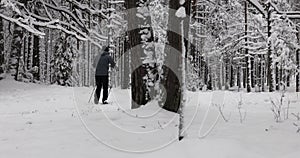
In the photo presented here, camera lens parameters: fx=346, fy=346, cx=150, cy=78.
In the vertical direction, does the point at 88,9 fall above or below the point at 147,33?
above

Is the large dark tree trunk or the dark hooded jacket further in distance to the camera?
the dark hooded jacket

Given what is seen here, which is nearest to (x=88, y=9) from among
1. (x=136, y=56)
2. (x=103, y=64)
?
(x=103, y=64)

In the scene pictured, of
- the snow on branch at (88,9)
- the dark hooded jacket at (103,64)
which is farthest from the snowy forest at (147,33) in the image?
the dark hooded jacket at (103,64)

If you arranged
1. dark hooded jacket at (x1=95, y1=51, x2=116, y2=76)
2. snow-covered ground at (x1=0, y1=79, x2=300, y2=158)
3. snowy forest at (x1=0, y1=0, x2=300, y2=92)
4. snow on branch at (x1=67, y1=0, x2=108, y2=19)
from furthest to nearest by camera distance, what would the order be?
dark hooded jacket at (x1=95, y1=51, x2=116, y2=76)
snowy forest at (x1=0, y1=0, x2=300, y2=92)
snow on branch at (x1=67, y1=0, x2=108, y2=19)
snow-covered ground at (x1=0, y1=79, x2=300, y2=158)

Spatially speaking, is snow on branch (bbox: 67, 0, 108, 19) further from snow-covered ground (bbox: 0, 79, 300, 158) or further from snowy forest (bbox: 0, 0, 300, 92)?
snow-covered ground (bbox: 0, 79, 300, 158)

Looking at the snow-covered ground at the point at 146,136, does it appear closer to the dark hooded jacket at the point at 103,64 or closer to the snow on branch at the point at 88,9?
the dark hooded jacket at the point at 103,64

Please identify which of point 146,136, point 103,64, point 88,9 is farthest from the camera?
point 103,64

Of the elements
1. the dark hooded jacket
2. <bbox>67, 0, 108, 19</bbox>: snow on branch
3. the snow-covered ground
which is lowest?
the snow-covered ground

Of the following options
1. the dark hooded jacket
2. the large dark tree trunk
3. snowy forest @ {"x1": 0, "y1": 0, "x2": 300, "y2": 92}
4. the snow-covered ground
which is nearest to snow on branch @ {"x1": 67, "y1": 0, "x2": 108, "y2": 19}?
snowy forest @ {"x1": 0, "y1": 0, "x2": 300, "y2": 92}

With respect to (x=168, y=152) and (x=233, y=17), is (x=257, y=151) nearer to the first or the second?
(x=168, y=152)

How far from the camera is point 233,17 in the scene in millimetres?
28453

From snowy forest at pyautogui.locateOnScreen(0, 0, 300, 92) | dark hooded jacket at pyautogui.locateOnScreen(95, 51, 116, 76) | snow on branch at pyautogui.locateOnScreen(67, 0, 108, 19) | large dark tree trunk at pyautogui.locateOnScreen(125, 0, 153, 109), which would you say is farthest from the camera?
dark hooded jacket at pyautogui.locateOnScreen(95, 51, 116, 76)

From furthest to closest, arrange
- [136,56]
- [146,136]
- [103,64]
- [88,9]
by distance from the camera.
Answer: [103,64] < [88,9] < [136,56] < [146,136]

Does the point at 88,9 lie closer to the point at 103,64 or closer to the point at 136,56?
the point at 103,64
